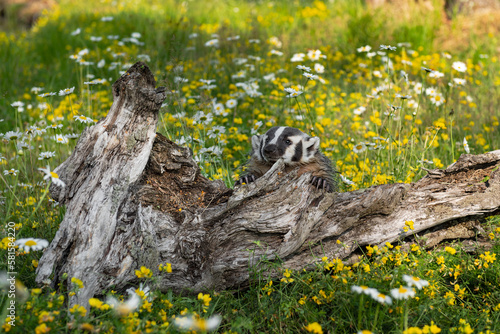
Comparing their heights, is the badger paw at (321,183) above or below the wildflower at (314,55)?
below

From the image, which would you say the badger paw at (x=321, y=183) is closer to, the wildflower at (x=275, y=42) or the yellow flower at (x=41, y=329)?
the yellow flower at (x=41, y=329)

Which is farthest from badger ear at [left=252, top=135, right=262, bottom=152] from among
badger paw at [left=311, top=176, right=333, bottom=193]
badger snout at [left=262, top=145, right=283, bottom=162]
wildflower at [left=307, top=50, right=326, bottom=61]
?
wildflower at [left=307, top=50, right=326, bottom=61]

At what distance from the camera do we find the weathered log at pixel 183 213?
104 inches

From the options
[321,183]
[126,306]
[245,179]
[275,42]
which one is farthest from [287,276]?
[275,42]

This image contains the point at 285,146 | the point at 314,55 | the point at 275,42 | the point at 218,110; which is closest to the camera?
the point at 285,146

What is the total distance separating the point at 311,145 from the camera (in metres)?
4.09

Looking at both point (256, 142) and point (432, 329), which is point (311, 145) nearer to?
point (256, 142)

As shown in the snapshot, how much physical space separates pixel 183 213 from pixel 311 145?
63.8 inches

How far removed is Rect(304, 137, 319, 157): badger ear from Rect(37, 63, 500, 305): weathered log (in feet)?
3.39

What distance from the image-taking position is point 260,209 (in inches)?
112

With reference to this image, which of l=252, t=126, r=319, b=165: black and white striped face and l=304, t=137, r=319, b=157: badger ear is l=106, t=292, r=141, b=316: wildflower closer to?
l=252, t=126, r=319, b=165: black and white striped face

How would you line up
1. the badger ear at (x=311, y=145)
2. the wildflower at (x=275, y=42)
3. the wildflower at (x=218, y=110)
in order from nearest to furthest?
the badger ear at (x=311, y=145)
the wildflower at (x=218, y=110)
the wildflower at (x=275, y=42)

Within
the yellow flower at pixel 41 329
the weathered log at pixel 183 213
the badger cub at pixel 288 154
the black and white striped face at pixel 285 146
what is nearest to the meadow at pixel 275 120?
the yellow flower at pixel 41 329

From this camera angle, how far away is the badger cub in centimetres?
389
